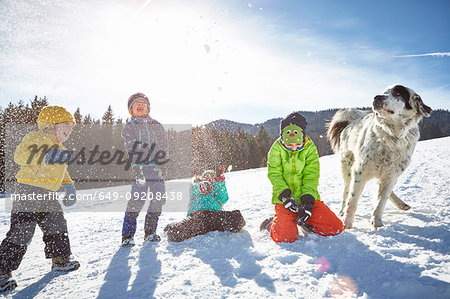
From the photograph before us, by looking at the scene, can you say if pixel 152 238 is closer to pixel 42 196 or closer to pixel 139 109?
pixel 42 196

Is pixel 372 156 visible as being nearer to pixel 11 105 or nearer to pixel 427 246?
pixel 427 246

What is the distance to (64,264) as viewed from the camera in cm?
238

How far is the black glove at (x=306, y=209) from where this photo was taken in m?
2.71

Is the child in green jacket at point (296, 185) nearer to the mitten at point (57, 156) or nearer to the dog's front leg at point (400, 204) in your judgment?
the dog's front leg at point (400, 204)

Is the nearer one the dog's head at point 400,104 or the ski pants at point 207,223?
the dog's head at point 400,104

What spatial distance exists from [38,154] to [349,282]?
3128mm

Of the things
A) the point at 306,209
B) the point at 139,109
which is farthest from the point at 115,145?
the point at 306,209

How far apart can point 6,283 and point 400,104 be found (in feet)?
14.7

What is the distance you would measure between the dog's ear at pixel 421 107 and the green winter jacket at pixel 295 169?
4.55 feet

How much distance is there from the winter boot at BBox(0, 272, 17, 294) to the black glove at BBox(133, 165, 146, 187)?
4.96ft

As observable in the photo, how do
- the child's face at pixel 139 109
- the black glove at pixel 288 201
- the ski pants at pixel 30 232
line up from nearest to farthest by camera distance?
the ski pants at pixel 30 232
the black glove at pixel 288 201
the child's face at pixel 139 109

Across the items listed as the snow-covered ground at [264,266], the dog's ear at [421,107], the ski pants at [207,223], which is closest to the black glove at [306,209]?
the snow-covered ground at [264,266]

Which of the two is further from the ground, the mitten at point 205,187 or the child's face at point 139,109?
the child's face at point 139,109

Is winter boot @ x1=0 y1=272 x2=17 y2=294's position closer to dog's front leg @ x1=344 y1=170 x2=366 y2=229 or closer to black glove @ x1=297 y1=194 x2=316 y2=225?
black glove @ x1=297 y1=194 x2=316 y2=225
